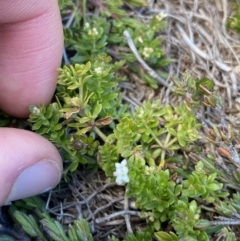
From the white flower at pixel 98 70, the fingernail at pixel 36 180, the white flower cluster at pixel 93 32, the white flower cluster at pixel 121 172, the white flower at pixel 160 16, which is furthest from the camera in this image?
the white flower at pixel 160 16

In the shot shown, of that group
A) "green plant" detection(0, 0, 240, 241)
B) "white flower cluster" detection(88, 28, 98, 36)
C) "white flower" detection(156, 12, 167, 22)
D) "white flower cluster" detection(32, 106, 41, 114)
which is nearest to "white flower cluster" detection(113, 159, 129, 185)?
"green plant" detection(0, 0, 240, 241)

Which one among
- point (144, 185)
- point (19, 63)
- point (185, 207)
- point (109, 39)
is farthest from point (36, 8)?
point (185, 207)

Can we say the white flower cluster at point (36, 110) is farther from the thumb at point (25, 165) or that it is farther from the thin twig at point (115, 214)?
the thin twig at point (115, 214)

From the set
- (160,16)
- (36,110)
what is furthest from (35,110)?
(160,16)

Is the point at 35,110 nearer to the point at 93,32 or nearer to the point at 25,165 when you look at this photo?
the point at 25,165

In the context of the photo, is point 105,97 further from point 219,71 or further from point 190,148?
point 219,71

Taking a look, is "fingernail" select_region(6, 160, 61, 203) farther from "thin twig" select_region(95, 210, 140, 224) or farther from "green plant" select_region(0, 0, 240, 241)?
"thin twig" select_region(95, 210, 140, 224)

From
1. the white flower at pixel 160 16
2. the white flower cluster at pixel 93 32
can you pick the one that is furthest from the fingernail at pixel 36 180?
the white flower at pixel 160 16

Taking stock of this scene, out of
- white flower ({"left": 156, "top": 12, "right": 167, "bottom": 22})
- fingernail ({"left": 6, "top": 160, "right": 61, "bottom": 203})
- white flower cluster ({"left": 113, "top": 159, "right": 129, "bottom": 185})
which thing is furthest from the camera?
white flower ({"left": 156, "top": 12, "right": 167, "bottom": 22})
